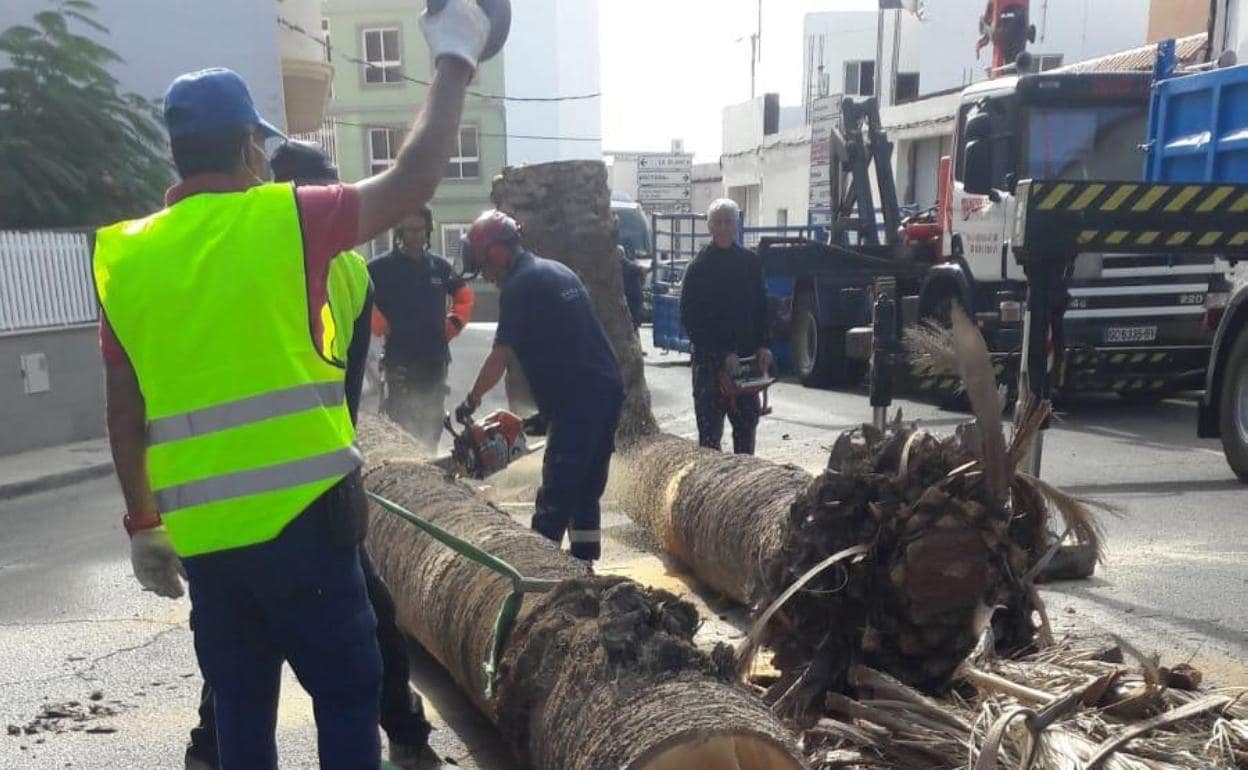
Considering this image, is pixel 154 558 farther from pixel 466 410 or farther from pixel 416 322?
pixel 416 322

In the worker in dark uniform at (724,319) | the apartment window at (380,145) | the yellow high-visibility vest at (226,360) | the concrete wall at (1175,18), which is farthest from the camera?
the apartment window at (380,145)

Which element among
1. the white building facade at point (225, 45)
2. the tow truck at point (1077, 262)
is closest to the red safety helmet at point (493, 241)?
the tow truck at point (1077, 262)

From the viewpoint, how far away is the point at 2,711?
4426 mm

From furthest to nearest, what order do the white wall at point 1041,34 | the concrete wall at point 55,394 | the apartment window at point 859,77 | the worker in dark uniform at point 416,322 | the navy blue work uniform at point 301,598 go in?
1. the apartment window at point 859,77
2. the white wall at point 1041,34
3. the concrete wall at point 55,394
4. the worker in dark uniform at point 416,322
5. the navy blue work uniform at point 301,598

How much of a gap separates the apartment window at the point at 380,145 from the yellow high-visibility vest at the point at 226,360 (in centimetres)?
3685

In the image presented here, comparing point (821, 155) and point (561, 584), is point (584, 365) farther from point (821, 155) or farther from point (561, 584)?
point (821, 155)

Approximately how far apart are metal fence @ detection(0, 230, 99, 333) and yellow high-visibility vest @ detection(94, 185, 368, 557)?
30.6 feet

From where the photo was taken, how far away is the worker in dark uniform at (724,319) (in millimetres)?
7359

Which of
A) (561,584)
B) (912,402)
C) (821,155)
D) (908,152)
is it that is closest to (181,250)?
(561,584)

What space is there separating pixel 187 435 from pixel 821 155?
1631 centimetres

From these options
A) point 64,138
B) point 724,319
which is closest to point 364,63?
point 64,138

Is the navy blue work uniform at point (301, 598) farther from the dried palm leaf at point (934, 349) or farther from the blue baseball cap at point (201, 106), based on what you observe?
the dried palm leaf at point (934, 349)

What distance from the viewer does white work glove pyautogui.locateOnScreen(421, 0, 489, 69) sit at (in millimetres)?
2439

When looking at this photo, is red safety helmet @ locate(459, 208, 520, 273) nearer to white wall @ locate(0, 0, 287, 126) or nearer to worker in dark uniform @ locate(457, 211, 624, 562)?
worker in dark uniform @ locate(457, 211, 624, 562)
